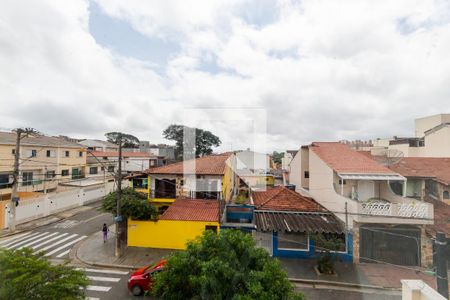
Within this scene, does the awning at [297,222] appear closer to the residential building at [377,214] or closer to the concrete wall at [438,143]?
the residential building at [377,214]

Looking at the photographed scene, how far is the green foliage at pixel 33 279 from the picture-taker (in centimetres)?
474

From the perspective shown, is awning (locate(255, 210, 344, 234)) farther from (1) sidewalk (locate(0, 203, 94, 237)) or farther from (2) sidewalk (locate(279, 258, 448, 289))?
(1) sidewalk (locate(0, 203, 94, 237))

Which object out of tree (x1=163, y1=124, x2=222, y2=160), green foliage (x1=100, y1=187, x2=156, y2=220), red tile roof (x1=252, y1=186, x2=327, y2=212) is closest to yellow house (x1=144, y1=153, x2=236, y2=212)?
red tile roof (x1=252, y1=186, x2=327, y2=212)

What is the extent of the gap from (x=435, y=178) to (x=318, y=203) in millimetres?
8259

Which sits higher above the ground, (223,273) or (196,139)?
(196,139)

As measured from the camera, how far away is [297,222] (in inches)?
544

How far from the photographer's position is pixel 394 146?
30.3m

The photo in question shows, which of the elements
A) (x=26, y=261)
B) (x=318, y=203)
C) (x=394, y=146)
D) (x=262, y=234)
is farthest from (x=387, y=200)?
(x=394, y=146)

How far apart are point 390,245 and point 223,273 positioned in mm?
12758

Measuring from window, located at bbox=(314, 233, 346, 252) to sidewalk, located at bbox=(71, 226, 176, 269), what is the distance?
8.80 metres

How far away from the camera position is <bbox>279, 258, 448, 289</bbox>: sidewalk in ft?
36.3

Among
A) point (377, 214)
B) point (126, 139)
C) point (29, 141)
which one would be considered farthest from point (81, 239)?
point (126, 139)

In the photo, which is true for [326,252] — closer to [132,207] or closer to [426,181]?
[426,181]

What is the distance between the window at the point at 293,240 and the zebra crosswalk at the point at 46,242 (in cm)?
1324
